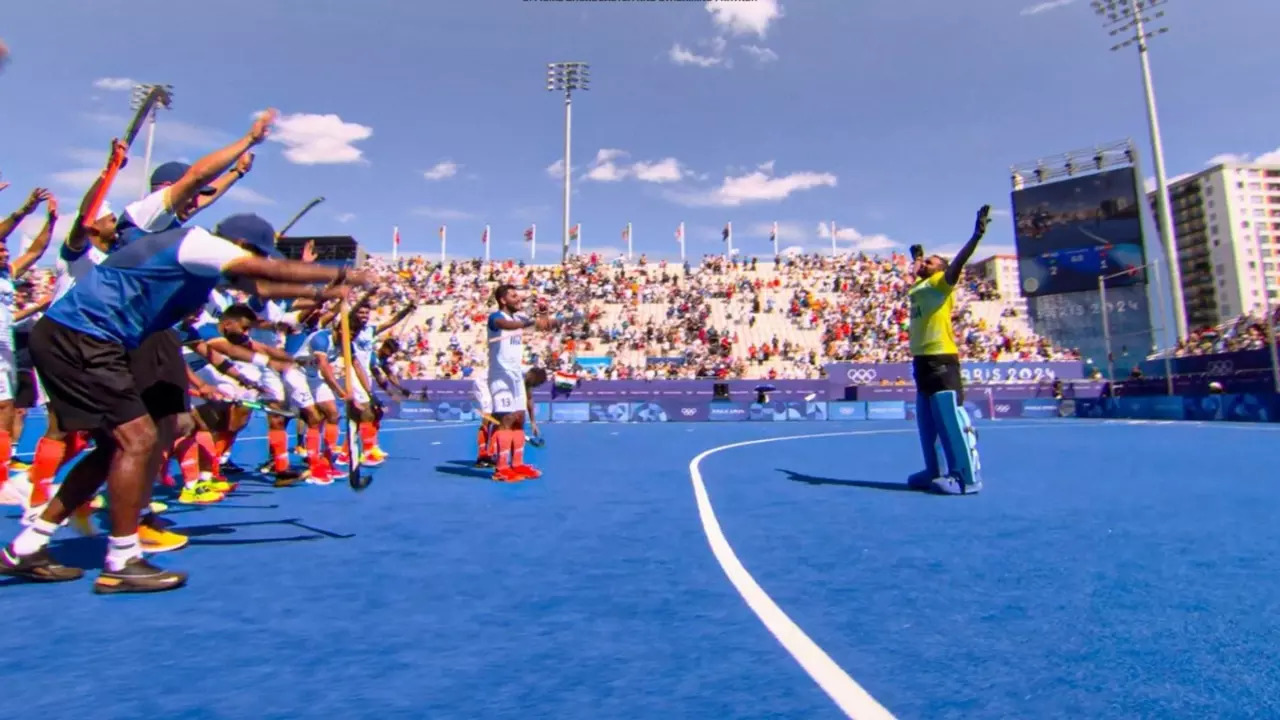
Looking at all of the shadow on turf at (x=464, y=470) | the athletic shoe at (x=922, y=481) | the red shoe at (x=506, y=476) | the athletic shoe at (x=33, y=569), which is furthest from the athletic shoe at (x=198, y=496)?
the athletic shoe at (x=922, y=481)

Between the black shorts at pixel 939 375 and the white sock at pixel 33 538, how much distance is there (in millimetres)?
6377

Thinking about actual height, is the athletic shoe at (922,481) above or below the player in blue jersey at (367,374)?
below

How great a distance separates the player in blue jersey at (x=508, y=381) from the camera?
24.5ft

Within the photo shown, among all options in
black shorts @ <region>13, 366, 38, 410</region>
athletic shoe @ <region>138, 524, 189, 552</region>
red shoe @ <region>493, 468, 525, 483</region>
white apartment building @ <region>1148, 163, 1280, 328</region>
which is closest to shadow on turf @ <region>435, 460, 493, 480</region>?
red shoe @ <region>493, 468, 525, 483</region>

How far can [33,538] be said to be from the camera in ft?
11.6

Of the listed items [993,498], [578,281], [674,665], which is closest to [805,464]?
[993,498]

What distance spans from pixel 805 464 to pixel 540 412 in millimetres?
18088

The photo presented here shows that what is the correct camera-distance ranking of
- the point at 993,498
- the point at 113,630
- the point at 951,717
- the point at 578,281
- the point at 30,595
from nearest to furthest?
the point at 951,717, the point at 113,630, the point at 30,595, the point at 993,498, the point at 578,281

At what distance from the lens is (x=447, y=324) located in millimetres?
38938

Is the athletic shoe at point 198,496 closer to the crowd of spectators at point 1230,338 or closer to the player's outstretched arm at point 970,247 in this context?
the player's outstretched arm at point 970,247

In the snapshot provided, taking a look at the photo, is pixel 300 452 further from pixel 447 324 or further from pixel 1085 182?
pixel 1085 182

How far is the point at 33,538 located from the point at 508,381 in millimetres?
4452

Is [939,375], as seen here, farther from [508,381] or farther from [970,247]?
[508,381]

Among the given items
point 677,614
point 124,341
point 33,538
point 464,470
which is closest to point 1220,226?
point 464,470
